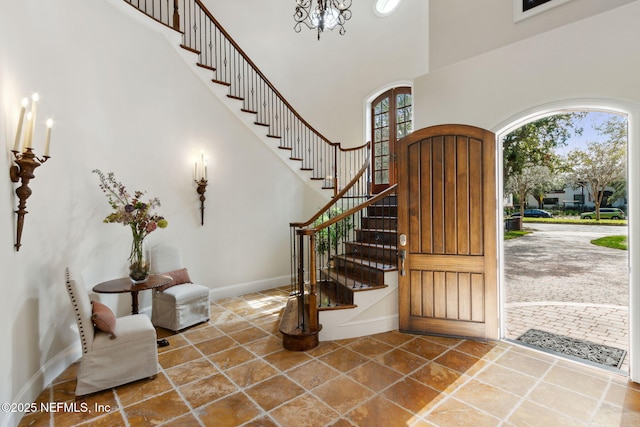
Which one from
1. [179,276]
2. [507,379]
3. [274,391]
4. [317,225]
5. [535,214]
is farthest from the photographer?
[535,214]

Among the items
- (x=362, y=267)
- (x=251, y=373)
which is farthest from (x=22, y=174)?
(x=362, y=267)

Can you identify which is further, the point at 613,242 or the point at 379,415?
the point at 613,242

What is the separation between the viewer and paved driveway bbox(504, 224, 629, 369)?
157 inches

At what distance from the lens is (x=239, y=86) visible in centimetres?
619

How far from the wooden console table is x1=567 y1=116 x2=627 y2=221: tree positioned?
5799mm

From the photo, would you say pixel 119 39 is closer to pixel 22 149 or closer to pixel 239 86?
pixel 22 149

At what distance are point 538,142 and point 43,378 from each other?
6929mm

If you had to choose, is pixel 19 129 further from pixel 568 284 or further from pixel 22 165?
pixel 568 284

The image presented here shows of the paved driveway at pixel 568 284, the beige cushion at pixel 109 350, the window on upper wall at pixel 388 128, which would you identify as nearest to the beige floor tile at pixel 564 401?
the paved driveway at pixel 568 284

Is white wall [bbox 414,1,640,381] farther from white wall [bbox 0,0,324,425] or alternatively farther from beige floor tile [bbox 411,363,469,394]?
white wall [bbox 0,0,324,425]

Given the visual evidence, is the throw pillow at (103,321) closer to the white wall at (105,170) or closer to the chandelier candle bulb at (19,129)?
the white wall at (105,170)

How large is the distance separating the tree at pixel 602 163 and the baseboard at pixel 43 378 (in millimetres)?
6526

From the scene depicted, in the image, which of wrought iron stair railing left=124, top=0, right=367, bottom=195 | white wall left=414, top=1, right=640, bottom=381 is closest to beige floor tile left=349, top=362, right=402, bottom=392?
white wall left=414, top=1, right=640, bottom=381

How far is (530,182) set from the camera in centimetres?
596
